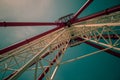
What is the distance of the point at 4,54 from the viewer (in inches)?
424

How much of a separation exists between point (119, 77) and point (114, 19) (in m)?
17.8

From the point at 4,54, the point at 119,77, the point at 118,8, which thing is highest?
the point at 118,8

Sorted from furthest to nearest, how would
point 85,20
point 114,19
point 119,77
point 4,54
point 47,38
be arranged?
point 119,77 < point 85,20 < point 114,19 < point 47,38 < point 4,54

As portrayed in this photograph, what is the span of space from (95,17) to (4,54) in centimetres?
A: 916

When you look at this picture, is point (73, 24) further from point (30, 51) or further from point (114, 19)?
point (30, 51)

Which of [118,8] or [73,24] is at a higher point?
[118,8]

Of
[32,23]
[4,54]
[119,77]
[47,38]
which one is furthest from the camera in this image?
[119,77]

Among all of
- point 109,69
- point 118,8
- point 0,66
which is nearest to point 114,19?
point 118,8

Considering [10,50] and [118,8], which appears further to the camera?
[118,8]

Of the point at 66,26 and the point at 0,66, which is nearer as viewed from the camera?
the point at 0,66

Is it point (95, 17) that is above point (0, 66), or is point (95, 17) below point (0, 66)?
above

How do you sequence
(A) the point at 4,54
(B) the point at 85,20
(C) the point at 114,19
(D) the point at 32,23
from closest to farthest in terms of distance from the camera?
(A) the point at 4,54 < (D) the point at 32,23 < (C) the point at 114,19 < (B) the point at 85,20

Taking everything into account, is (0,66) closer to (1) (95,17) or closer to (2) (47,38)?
(2) (47,38)

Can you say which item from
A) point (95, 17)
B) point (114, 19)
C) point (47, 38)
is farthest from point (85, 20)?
point (47, 38)
